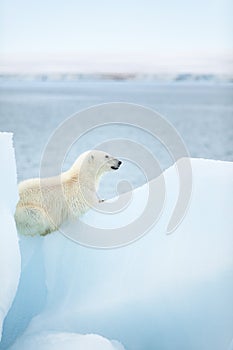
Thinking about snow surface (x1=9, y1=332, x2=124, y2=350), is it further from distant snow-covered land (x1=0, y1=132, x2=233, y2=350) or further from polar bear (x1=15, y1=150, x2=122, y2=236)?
polar bear (x1=15, y1=150, x2=122, y2=236)

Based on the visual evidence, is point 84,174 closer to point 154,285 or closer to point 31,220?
point 31,220

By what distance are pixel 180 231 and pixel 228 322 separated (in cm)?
37

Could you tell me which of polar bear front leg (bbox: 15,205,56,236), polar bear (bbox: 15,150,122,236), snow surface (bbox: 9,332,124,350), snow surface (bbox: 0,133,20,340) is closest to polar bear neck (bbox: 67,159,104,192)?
polar bear (bbox: 15,150,122,236)

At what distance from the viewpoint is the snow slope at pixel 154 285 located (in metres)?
2.02

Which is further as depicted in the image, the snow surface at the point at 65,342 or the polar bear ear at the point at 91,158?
the polar bear ear at the point at 91,158

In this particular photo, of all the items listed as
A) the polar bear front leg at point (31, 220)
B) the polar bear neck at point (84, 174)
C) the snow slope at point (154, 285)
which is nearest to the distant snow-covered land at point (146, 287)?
the snow slope at point (154, 285)

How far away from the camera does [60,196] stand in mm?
2457

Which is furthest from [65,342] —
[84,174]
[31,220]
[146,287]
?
[84,174]

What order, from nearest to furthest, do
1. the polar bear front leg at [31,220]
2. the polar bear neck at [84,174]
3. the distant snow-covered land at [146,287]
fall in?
the distant snow-covered land at [146,287] → the polar bear front leg at [31,220] → the polar bear neck at [84,174]

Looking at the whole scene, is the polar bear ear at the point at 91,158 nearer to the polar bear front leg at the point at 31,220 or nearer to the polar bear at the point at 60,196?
the polar bear at the point at 60,196

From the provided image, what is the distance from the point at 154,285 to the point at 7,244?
546 mm

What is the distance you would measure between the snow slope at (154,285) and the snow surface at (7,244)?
207 millimetres

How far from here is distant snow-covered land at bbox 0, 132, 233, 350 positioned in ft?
6.62

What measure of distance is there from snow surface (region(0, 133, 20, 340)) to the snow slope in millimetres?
207
